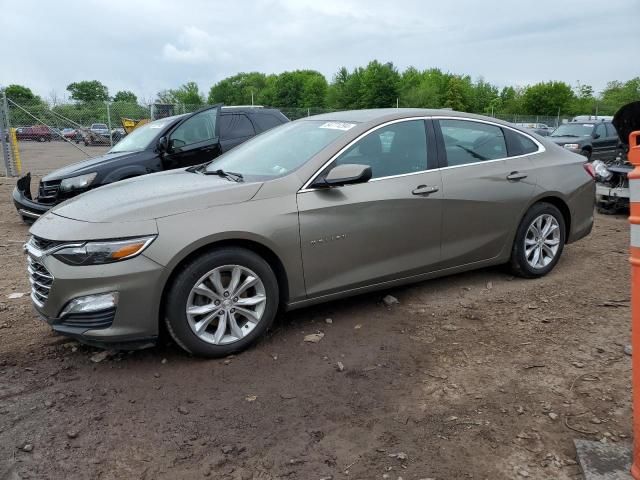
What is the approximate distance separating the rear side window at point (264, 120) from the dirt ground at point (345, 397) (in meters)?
5.00

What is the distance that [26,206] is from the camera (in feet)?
23.1

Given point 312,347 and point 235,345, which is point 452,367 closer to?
point 312,347

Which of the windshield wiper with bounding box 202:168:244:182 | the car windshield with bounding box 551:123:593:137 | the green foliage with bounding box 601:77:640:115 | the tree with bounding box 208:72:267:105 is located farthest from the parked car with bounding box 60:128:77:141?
the tree with bounding box 208:72:267:105

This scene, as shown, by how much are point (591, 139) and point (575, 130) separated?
2.59 ft

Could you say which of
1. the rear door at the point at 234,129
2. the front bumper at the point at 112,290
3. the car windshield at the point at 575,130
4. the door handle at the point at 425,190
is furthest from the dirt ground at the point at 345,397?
the car windshield at the point at 575,130

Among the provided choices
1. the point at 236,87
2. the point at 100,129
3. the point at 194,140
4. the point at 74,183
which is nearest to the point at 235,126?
the point at 194,140

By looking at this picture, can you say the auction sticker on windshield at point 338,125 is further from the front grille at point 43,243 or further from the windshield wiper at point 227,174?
the front grille at point 43,243

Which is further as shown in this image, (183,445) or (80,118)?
(80,118)

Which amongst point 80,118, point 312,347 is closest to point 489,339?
point 312,347

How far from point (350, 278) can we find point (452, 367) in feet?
3.14

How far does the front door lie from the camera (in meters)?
3.80

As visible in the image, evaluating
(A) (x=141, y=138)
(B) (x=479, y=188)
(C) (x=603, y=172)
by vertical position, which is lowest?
(C) (x=603, y=172)

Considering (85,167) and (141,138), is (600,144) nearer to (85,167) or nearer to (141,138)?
(141,138)

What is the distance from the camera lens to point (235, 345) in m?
3.58
